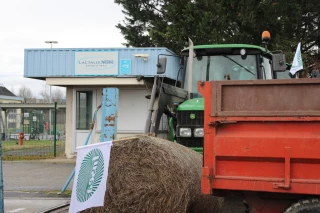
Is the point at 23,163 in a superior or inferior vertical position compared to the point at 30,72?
inferior

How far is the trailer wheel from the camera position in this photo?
4.39 m

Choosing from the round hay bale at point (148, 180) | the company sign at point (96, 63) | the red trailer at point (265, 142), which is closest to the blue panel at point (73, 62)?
the company sign at point (96, 63)

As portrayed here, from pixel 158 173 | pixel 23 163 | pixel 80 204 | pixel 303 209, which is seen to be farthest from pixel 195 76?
pixel 23 163

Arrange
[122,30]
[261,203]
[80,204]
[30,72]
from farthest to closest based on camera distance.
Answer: [122,30], [30,72], [80,204], [261,203]

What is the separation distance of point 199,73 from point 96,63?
315 inches

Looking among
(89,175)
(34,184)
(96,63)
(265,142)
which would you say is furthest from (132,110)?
(265,142)

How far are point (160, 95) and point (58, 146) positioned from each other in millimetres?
14441

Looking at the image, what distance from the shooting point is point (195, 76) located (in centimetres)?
839

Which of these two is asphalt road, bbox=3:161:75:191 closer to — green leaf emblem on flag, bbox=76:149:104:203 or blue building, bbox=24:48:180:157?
blue building, bbox=24:48:180:157

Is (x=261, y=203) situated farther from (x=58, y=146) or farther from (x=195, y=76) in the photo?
(x=58, y=146)

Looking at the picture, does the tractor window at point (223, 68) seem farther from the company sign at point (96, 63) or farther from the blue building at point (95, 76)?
the company sign at point (96, 63)

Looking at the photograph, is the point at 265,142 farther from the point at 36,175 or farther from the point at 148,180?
the point at 36,175

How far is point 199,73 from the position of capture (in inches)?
330

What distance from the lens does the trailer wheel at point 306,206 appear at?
439 cm
